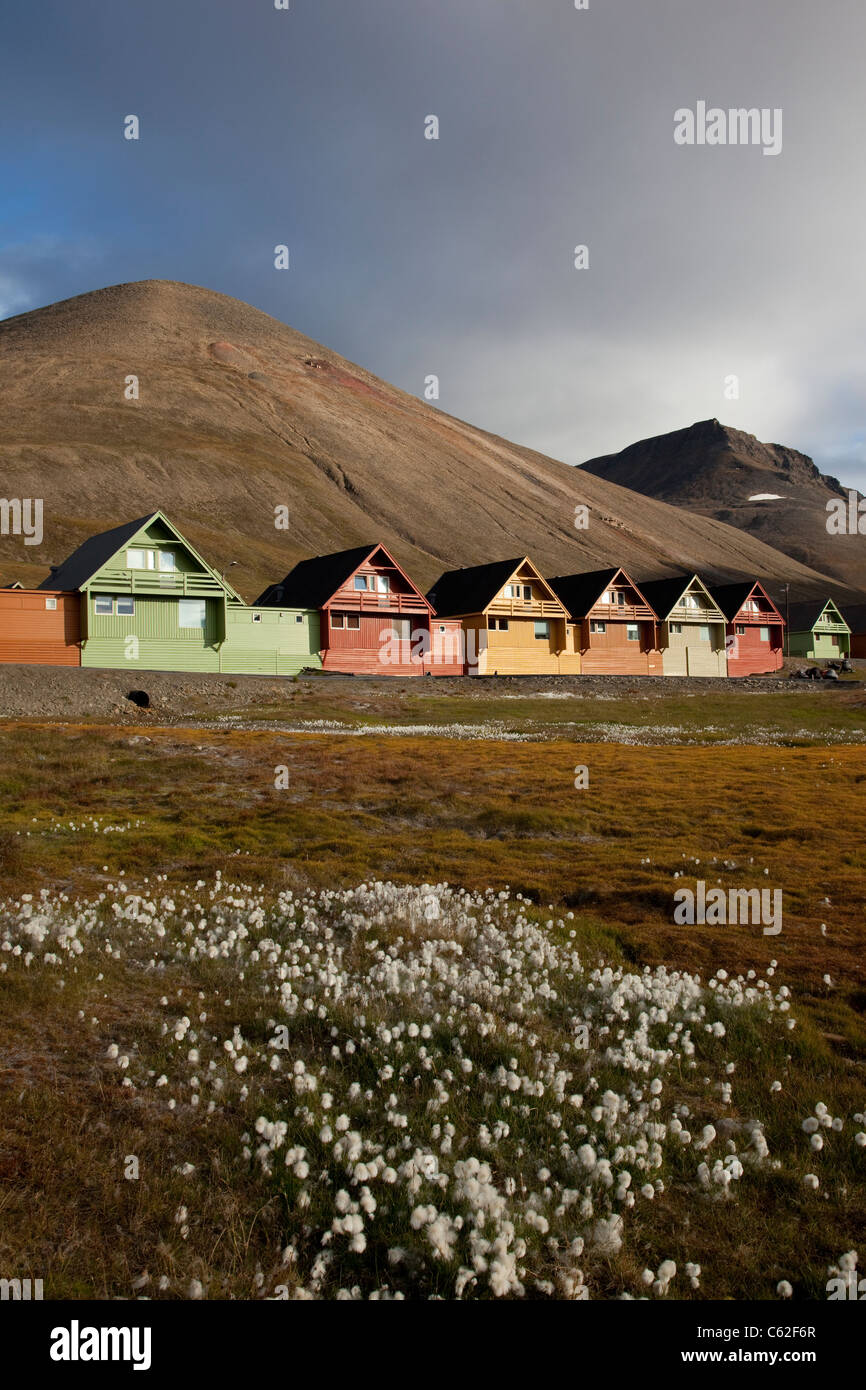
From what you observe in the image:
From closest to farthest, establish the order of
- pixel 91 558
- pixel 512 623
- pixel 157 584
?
pixel 157 584 → pixel 91 558 → pixel 512 623

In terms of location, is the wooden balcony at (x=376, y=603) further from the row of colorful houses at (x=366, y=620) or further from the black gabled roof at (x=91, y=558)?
the black gabled roof at (x=91, y=558)

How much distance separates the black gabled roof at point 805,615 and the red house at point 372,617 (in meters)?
63.3

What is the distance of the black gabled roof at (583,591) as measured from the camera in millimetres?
83688

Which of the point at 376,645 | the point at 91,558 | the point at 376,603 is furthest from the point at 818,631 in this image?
the point at 91,558

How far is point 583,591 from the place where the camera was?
86.2 m

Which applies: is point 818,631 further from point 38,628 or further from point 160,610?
point 38,628

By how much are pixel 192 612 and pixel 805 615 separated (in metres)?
90.0

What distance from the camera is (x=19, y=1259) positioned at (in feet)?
17.1

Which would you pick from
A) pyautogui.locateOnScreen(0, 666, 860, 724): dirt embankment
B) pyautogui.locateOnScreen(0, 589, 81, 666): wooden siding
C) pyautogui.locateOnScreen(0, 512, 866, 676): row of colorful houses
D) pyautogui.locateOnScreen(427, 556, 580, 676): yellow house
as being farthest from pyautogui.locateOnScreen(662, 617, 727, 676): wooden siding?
pyautogui.locateOnScreen(0, 589, 81, 666): wooden siding

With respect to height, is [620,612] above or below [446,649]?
above

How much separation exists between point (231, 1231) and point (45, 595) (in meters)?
60.2

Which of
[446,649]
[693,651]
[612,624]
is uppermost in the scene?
[612,624]

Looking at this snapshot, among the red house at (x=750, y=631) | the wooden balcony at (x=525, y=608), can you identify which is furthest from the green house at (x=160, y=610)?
the red house at (x=750, y=631)
